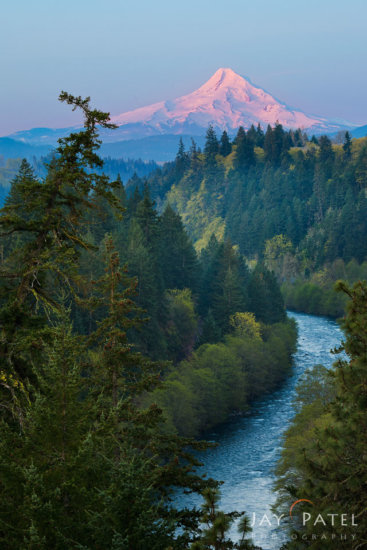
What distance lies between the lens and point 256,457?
166ft

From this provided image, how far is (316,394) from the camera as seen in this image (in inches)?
2009

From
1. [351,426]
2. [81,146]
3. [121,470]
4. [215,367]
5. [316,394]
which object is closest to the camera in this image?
[121,470]

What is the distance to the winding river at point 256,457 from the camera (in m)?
39.1

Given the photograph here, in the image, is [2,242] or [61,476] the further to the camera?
[2,242]

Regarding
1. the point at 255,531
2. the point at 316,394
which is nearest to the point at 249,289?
the point at 316,394

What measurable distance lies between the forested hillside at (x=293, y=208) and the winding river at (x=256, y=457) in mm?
50613

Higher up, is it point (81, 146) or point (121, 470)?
point (81, 146)

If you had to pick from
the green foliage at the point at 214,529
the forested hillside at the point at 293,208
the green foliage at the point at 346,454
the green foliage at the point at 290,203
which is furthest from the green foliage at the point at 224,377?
the green foliage at the point at 290,203

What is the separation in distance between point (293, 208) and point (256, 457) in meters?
124

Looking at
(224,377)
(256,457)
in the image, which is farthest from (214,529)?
(224,377)

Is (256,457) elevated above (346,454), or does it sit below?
below

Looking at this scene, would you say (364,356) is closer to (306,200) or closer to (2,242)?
(2,242)

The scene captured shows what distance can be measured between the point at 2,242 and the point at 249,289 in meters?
47.8

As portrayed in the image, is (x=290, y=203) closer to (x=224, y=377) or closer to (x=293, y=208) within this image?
(x=293, y=208)
